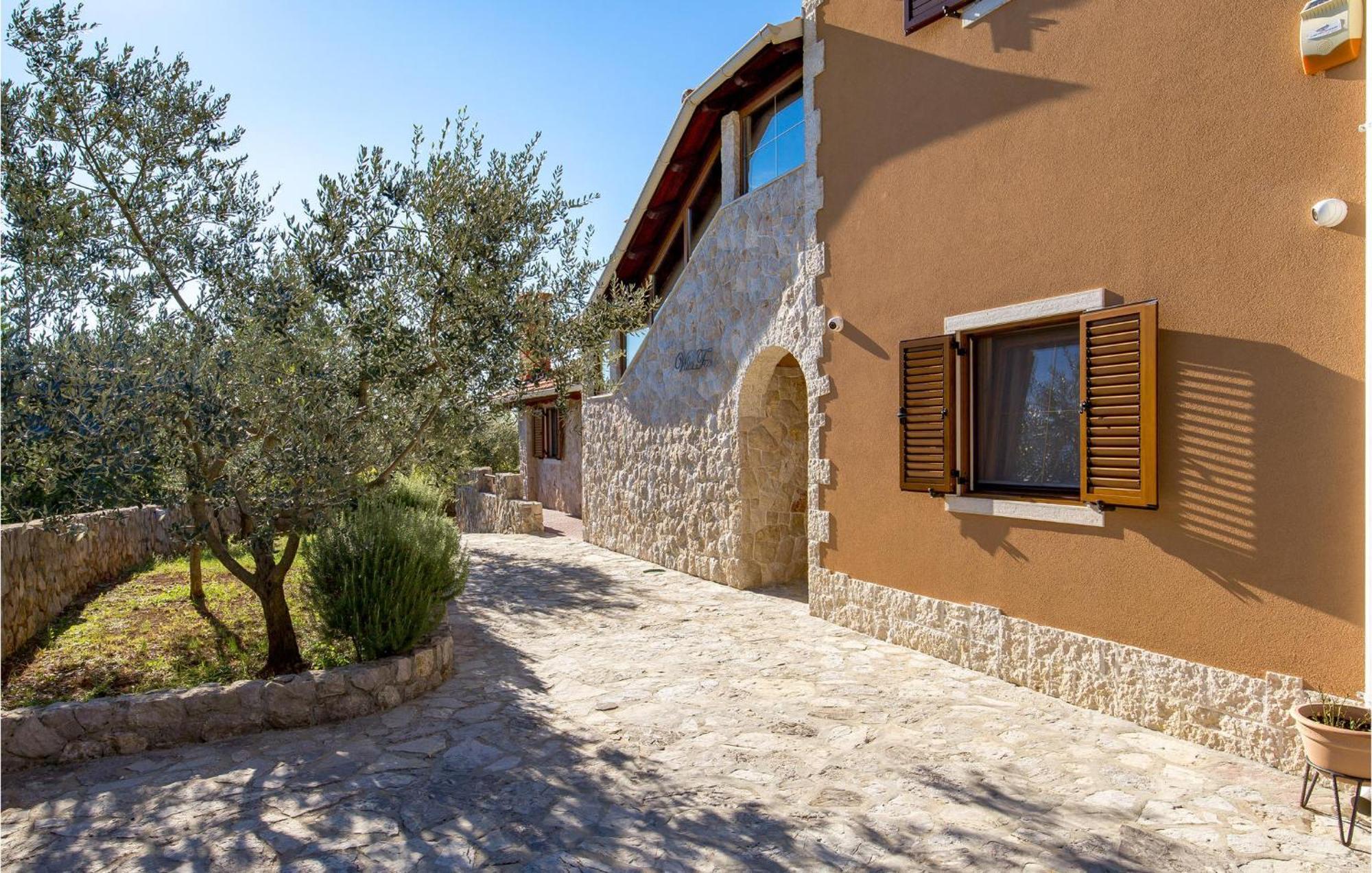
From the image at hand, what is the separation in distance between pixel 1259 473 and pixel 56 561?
372 inches

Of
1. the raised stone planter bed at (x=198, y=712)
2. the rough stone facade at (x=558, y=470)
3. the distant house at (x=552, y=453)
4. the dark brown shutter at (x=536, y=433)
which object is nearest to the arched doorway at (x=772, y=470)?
the raised stone planter bed at (x=198, y=712)

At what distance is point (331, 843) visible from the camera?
3.46 m

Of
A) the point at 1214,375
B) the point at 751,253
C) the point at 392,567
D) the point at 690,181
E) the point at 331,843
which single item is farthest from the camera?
the point at 690,181

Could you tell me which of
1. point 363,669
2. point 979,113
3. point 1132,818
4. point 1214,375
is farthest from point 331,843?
point 979,113

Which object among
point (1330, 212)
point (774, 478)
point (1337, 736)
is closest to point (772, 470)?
point (774, 478)

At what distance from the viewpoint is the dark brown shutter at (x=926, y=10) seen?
602cm

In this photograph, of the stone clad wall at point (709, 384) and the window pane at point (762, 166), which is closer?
the stone clad wall at point (709, 384)

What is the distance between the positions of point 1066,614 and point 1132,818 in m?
1.80

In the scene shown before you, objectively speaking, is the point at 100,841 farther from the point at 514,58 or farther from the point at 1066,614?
the point at 514,58

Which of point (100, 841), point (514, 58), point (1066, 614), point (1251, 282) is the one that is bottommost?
point (100, 841)

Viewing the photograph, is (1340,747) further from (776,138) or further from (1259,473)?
(776,138)

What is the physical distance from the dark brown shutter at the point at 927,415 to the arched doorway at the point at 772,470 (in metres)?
2.65

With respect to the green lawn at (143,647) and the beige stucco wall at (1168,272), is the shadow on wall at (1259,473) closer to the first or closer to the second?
the beige stucco wall at (1168,272)

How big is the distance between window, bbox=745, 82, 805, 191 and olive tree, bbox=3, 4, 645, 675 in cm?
358
